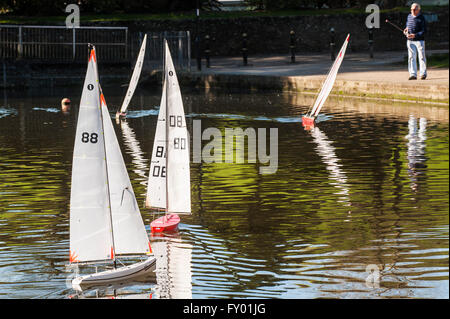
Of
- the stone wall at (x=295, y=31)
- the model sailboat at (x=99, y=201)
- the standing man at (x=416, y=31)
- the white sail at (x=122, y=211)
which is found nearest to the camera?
the model sailboat at (x=99, y=201)

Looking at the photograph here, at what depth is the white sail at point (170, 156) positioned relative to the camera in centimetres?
1128

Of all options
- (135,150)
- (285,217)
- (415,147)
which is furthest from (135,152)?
(285,217)

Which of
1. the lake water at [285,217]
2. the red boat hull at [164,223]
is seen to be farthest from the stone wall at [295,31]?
the red boat hull at [164,223]

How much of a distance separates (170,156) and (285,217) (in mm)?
1615

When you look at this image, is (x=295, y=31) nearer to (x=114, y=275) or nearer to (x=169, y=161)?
(x=169, y=161)

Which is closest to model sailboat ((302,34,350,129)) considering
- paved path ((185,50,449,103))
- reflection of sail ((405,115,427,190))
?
reflection of sail ((405,115,427,190))

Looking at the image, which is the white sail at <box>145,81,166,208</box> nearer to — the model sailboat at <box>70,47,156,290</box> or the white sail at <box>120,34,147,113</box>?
the model sailboat at <box>70,47,156,290</box>

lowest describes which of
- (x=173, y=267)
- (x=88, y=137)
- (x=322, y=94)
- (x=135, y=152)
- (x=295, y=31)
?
(x=173, y=267)

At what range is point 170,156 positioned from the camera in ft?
38.1

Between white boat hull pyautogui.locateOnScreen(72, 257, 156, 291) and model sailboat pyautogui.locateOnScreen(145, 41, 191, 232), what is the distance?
179 cm

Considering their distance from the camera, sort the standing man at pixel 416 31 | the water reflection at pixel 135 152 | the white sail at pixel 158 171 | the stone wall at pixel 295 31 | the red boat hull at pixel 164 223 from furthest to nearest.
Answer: the stone wall at pixel 295 31 < the standing man at pixel 416 31 < the water reflection at pixel 135 152 < the white sail at pixel 158 171 < the red boat hull at pixel 164 223

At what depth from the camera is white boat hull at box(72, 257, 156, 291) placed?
8992 mm

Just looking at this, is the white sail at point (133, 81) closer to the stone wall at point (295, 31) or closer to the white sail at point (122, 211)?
the white sail at point (122, 211)

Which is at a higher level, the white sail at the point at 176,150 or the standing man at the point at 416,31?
the standing man at the point at 416,31
